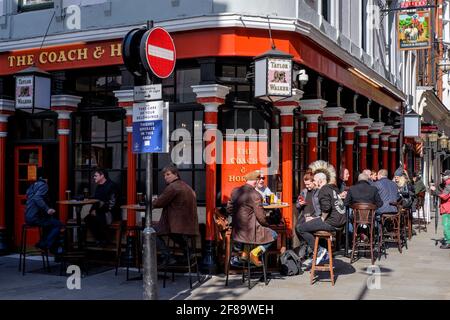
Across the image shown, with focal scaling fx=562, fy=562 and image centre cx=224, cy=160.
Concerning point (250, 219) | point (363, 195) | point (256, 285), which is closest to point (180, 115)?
point (250, 219)

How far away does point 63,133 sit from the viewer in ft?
35.9

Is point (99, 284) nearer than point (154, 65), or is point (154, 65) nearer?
point (154, 65)

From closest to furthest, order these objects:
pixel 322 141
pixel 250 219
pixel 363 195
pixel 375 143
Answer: pixel 250 219
pixel 363 195
pixel 322 141
pixel 375 143

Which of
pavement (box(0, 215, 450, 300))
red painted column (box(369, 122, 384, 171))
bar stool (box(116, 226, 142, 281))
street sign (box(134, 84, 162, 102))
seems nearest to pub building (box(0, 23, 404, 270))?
bar stool (box(116, 226, 142, 281))

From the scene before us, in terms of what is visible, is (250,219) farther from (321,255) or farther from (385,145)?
(385,145)

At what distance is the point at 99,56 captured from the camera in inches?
405

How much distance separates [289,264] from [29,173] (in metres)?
5.98

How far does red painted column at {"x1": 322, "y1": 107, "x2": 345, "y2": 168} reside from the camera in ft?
43.1

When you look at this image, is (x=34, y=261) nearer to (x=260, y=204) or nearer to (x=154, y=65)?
(x=260, y=204)

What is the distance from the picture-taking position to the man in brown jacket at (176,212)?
8.23 meters

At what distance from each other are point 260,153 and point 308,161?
2384 millimetres

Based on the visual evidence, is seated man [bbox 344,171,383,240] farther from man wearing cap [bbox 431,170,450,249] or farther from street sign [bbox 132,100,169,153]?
street sign [bbox 132,100,169,153]

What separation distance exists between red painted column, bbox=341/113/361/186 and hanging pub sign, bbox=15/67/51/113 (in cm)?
770

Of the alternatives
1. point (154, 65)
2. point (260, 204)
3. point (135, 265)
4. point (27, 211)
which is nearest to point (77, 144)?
point (27, 211)
